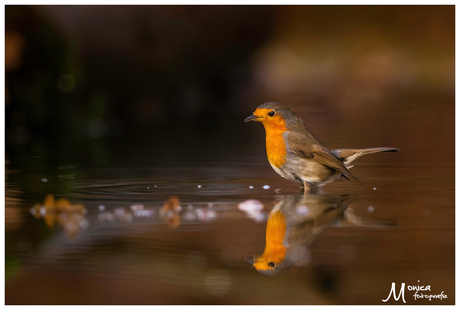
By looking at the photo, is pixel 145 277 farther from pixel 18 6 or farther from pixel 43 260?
pixel 18 6

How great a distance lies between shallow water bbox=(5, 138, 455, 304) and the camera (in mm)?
2104

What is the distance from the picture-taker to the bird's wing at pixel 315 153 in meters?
3.70

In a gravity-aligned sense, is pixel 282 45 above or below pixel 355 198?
above

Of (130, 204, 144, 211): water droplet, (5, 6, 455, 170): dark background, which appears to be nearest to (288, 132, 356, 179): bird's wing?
(130, 204, 144, 211): water droplet

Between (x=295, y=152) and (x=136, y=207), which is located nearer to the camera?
(x=136, y=207)

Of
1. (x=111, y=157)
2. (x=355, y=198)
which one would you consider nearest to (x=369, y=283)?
(x=355, y=198)

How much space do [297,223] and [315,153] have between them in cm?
98

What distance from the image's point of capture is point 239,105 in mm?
11172

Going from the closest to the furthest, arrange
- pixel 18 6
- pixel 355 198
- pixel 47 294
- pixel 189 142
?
pixel 47 294, pixel 355 198, pixel 189 142, pixel 18 6

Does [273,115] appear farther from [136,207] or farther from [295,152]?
[136,207]

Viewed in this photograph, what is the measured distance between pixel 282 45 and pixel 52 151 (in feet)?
35.5

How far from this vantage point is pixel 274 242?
2559mm

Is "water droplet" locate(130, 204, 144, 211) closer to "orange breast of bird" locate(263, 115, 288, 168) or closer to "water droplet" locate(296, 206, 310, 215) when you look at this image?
"water droplet" locate(296, 206, 310, 215)

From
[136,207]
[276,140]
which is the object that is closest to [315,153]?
[276,140]
